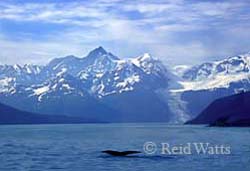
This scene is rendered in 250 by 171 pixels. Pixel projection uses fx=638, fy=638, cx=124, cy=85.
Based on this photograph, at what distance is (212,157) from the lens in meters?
106

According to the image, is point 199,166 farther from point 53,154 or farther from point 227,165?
point 53,154

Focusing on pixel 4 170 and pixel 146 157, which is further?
pixel 146 157

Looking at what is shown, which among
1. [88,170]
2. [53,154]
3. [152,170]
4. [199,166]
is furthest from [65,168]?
[53,154]

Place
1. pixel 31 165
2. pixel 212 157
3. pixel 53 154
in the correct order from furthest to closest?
pixel 53 154
pixel 212 157
pixel 31 165

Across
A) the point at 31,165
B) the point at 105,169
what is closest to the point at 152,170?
the point at 105,169

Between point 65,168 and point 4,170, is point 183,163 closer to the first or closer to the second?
point 65,168

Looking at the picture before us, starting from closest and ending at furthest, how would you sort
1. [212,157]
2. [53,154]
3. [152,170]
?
[152,170], [212,157], [53,154]

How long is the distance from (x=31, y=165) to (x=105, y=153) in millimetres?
26438

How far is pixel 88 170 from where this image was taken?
88.2m

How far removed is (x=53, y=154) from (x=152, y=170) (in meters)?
33.7

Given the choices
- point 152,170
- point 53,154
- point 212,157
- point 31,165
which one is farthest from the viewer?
point 53,154

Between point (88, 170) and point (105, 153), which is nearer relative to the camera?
point (88, 170)

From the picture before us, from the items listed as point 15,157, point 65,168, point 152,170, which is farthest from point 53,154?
point 152,170

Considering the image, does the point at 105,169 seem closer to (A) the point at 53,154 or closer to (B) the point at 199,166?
(B) the point at 199,166
